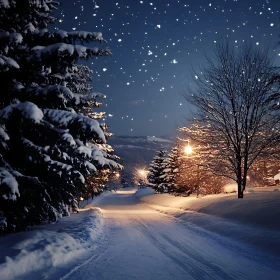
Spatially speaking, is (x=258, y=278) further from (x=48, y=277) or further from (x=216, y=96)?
(x=216, y=96)

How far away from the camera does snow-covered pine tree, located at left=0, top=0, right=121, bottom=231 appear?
559 centimetres

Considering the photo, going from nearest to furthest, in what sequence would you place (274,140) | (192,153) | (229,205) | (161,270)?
(161,270) < (229,205) < (274,140) < (192,153)

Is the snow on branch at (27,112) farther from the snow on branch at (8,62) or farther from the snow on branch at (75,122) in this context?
the snow on branch at (8,62)

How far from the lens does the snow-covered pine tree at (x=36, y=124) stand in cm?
559

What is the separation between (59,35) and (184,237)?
677 centimetres

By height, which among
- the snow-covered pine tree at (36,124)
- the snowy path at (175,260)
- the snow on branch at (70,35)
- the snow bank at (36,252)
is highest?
the snow on branch at (70,35)

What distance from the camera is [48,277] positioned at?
451cm

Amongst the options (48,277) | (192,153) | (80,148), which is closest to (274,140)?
(192,153)

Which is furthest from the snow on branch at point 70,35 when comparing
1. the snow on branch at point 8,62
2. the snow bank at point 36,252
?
the snow bank at point 36,252

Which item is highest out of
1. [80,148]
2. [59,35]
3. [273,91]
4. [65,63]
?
[273,91]

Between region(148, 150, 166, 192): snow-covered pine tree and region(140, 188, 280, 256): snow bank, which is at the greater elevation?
region(148, 150, 166, 192): snow-covered pine tree

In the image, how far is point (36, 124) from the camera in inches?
217

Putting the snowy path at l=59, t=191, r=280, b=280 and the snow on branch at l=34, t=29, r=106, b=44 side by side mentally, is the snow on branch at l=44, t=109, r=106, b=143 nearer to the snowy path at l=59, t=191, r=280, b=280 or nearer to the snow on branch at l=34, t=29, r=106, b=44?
the snow on branch at l=34, t=29, r=106, b=44

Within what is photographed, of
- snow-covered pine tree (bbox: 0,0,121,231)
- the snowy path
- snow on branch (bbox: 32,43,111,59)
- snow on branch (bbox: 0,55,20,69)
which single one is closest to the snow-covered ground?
the snowy path
